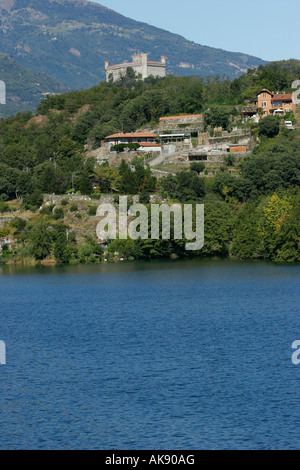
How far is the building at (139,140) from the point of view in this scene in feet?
287

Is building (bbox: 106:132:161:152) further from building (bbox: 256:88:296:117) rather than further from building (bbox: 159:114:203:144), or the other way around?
building (bbox: 256:88:296:117)

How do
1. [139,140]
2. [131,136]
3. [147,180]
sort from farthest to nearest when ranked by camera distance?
[139,140] < [131,136] < [147,180]

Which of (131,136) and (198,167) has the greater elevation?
(131,136)

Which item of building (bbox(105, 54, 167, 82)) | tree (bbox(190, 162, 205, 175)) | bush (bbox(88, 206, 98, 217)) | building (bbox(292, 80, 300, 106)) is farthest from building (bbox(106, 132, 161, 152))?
building (bbox(105, 54, 167, 82))

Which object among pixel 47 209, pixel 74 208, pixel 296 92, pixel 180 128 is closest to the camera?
pixel 74 208

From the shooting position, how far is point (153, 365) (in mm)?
29516

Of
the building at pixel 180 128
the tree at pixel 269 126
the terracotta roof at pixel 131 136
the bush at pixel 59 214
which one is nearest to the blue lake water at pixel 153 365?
the bush at pixel 59 214

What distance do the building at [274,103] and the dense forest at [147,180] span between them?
3.62 metres

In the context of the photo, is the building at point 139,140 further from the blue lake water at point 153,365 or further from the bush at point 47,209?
the blue lake water at point 153,365

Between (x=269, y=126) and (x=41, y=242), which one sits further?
(x=269, y=126)

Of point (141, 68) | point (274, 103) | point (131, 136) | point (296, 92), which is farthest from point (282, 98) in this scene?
point (141, 68)

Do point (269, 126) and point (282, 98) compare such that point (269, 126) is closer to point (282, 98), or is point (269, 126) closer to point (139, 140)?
point (282, 98)

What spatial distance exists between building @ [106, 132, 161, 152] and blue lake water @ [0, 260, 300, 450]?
3888cm

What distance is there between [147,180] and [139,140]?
50.9ft
